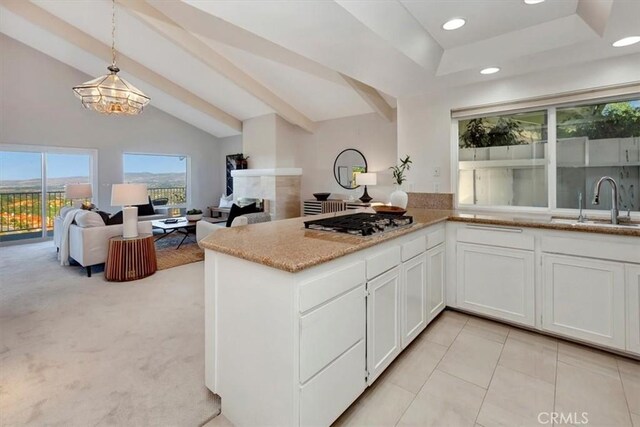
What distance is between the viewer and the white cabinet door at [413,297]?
2.03 metres

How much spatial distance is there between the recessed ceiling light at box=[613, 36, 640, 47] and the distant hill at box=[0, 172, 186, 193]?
8646 millimetres

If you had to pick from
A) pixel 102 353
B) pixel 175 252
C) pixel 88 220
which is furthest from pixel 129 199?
pixel 102 353

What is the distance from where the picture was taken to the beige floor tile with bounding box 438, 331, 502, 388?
1.92 meters

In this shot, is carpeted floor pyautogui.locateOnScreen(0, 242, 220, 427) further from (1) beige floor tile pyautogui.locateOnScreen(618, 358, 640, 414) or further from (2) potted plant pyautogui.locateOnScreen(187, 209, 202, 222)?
(1) beige floor tile pyautogui.locateOnScreen(618, 358, 640, 414)

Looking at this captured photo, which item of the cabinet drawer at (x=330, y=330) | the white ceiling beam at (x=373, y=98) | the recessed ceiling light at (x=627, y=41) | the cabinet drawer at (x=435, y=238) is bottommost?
the cabinet drawer at (x=330, y=330)

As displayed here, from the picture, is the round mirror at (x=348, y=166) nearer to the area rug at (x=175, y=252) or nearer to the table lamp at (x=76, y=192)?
the area rug at (x=175, y=252)

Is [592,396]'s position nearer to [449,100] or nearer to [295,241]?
[295,241]

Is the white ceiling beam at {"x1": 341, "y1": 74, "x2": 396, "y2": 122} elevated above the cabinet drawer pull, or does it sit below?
above

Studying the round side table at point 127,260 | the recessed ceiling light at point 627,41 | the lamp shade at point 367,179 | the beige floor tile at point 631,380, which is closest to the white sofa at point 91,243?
the round side table at point 127,260

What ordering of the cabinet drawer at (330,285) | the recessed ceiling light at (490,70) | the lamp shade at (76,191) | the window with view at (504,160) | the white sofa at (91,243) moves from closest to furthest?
the cabinet drawer at (330,285) < the recessed ceiling light at (490,70) < the window with view at (504,160) < the white sofa at (91,243) < the lamp shade at (76,191)

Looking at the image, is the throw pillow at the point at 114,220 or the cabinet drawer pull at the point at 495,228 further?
the throw pillow at the point at 114,220

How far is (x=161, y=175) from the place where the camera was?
816 cm

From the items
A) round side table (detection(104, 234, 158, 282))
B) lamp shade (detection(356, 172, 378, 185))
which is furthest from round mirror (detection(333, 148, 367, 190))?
round side table (detection(104, 234, 158, 282))

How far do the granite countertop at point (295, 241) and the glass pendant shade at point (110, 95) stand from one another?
328cm
